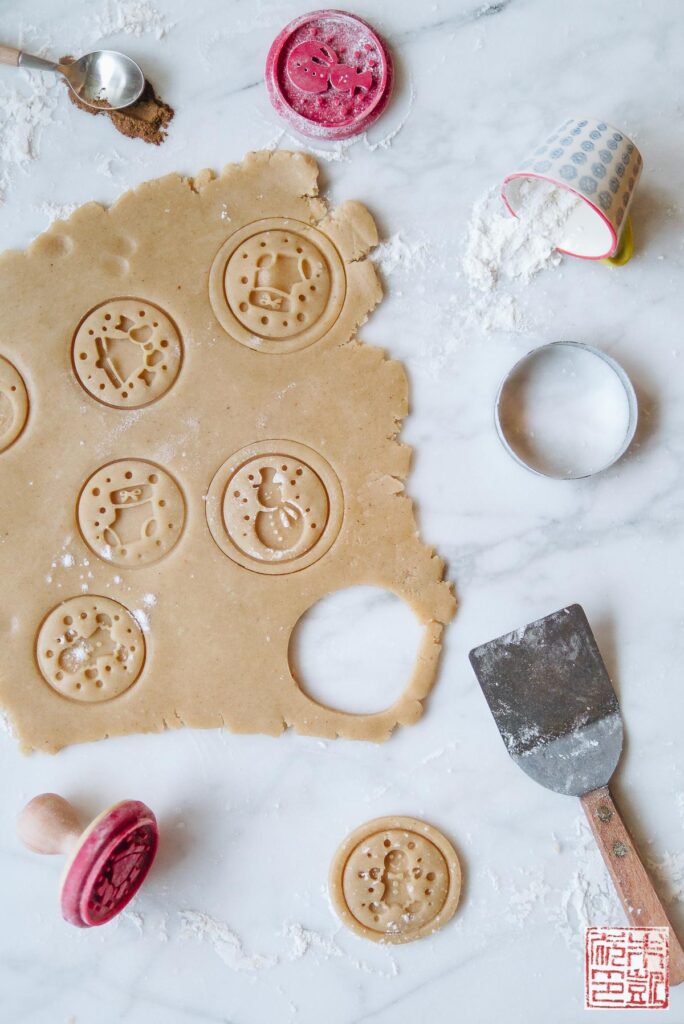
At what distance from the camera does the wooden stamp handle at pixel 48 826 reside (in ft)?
3.43

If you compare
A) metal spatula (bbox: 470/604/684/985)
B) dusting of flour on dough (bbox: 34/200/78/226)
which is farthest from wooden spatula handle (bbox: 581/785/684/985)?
dusting of flour on dough (bbox: 34/200/78/226)

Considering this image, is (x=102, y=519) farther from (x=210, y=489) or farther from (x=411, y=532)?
(x=411, y=532)

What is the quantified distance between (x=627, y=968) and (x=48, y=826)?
2.46 ft

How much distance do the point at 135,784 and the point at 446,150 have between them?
93 centimetres

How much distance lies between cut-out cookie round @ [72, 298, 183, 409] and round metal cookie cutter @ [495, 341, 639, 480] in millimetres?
430

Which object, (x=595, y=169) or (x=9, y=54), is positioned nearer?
(x=595, y=169)

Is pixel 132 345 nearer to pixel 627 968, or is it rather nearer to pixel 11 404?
pixel 11 404

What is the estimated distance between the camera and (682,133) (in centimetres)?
111

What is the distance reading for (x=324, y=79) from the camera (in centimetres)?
110

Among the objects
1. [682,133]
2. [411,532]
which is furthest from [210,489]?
[682,133]

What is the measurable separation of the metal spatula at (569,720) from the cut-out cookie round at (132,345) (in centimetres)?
53

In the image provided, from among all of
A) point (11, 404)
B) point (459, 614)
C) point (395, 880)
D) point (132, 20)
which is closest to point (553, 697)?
point (459, 614)

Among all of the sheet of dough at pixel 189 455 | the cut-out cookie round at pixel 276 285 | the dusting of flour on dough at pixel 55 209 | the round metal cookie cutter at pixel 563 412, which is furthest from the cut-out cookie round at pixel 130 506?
the round metal cookie cutter at pixel 563 412

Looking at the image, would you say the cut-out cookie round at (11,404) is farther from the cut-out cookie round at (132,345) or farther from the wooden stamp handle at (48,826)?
the wooden stamp handle at (48,826)
